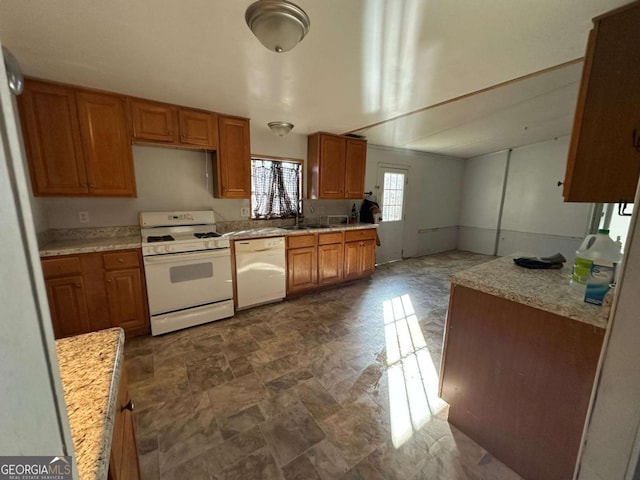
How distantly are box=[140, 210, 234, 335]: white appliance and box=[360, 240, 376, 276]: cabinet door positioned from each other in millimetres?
2184

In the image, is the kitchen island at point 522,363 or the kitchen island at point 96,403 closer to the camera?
the kitchen island at point 96,403

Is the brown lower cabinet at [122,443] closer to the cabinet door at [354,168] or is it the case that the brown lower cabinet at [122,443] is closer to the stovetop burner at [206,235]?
the stovetop burner at [206,235]

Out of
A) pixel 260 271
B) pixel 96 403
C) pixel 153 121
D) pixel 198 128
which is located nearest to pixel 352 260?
pixel 260 271

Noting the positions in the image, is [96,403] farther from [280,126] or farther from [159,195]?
[280,126]

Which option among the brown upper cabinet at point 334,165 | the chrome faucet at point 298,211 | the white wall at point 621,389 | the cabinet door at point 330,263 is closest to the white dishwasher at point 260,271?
the cabinet door at point 330,263

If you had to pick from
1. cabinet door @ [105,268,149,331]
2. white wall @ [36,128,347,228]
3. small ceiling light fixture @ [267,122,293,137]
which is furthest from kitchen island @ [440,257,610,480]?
white wall @ [36,128,347,228]

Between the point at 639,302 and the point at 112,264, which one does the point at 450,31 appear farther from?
the point at 112,264

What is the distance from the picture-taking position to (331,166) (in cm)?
403

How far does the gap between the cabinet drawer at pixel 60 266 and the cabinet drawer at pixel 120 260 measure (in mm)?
194

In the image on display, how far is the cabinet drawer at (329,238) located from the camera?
3.76m

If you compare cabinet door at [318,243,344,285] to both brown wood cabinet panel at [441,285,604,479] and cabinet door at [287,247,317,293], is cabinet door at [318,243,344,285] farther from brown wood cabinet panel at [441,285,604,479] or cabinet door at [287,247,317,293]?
brown wood cabinet panel at [441,285,604,479]

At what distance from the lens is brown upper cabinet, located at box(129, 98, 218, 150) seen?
2.57 metres

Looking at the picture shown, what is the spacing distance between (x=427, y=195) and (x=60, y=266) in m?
6.11

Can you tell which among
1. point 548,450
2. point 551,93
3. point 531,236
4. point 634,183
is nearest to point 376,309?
point 548,450
